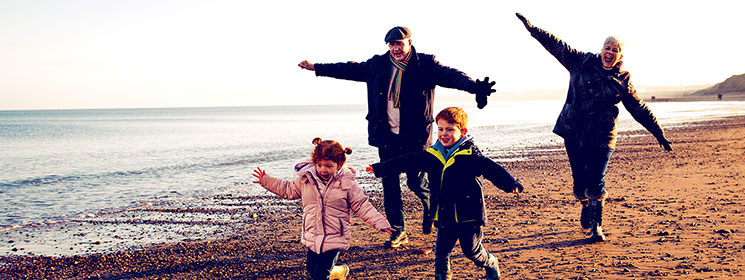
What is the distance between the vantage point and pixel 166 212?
909 cm

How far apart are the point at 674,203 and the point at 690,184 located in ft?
6.67

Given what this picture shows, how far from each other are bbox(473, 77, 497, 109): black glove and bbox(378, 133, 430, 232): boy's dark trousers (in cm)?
89

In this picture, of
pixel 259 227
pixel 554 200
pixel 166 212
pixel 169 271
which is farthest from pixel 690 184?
pixel 166 212

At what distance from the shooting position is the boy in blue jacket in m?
3.88

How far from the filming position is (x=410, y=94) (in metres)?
5.30

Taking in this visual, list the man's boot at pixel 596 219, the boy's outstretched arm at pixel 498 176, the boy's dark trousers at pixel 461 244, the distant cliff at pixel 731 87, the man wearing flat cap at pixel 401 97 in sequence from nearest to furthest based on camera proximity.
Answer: the boy's outstretched arm at pixel 498 176
the boy's dark trousers at pixel 461 244
the man wearing flat cap at pixel 401 97
the man's boot at pixel 596 219
the distant cliff at pixel 731 87

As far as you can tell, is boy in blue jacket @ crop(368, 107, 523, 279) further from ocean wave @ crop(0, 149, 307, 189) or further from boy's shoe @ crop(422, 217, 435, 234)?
ocean wave @ crop(0, 149, 307, 189)

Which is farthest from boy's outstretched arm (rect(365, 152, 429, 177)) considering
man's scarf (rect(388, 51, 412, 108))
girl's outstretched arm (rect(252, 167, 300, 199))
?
man's scarf (rect(388, 51, 412, 108))

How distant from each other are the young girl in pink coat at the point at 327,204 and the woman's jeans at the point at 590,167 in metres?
2.55

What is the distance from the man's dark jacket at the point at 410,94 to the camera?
5270mm

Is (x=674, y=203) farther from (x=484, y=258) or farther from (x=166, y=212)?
(x=166, y=212)

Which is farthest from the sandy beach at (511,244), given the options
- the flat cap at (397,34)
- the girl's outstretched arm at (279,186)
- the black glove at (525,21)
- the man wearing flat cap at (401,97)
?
the black glove at (525,21)

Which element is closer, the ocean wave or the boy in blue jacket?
the boy in blue jacket

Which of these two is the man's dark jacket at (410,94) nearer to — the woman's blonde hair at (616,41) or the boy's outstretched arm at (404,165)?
the boy's outstretched arm at (404,165)
